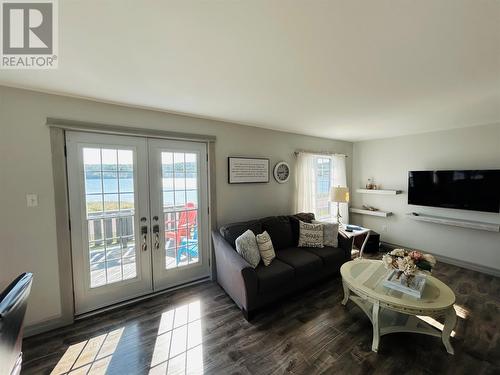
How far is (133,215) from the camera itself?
255cm

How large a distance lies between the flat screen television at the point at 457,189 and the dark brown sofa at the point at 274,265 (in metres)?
1.88

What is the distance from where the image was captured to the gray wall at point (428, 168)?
332 centimetres

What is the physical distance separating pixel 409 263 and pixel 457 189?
8.48 feet

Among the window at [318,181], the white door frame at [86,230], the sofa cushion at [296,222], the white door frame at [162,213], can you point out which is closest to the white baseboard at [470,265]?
the window at [318,181]

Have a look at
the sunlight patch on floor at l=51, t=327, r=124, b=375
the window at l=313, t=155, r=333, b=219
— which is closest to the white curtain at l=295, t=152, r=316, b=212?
the window at l=313, t=155, r=333, b=219

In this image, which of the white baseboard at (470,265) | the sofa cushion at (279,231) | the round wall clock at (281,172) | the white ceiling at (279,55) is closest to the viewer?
the white ceiling at (279,55)

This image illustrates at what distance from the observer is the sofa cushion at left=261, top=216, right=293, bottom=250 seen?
3.15 meters

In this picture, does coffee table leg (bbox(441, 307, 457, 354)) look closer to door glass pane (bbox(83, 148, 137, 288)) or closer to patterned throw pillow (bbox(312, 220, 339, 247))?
patterned throw pillow (bbox(312, 220, 339, 247))

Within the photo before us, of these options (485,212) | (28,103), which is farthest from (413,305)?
(28,103)

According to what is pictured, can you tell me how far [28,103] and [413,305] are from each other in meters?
4.04

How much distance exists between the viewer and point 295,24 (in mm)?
1156

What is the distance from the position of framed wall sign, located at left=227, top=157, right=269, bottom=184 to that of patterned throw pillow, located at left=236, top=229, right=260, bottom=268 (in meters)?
1.01

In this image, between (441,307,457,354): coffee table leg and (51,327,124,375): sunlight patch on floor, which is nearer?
(51,327,124,375): sunlight patch on floor

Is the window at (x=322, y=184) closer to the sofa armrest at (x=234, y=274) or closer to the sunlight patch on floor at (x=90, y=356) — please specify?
the sofa armrest at (x=234, y=274)
